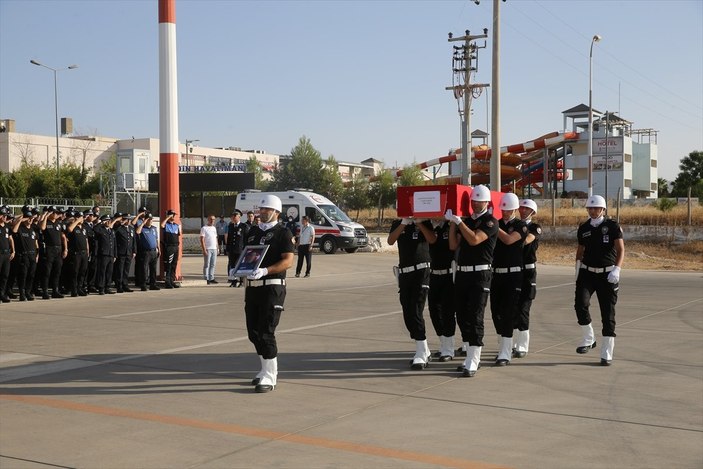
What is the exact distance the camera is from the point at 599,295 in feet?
33.0

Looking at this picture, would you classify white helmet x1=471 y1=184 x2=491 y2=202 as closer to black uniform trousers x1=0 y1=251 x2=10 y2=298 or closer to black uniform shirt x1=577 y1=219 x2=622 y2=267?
black uniform shirt x1=577 y1=219 x2=622 y2=267

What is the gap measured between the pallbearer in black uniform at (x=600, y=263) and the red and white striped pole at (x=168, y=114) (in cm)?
1340

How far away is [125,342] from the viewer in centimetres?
1143

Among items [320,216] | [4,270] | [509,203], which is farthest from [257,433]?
[320,216]

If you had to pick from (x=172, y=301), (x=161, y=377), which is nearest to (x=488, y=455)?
(x=161, y=377)

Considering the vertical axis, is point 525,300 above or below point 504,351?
above

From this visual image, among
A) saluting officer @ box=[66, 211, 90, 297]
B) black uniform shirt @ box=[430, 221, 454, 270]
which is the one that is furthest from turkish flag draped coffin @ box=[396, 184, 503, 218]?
saluting officer @ box=[66, 211, 90, 297]

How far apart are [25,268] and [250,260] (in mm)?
10857

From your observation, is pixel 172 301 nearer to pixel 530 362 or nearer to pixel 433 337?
pixel 433 337

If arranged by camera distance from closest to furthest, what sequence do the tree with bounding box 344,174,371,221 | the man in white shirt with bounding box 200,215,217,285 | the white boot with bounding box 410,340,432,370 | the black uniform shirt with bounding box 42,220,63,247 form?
the white boot with bounding box 410,340,432,370 → the black uniform shirt with bounding box 42,220,63,247 → the man in white shirt with bounding box 200,215,217,285 → the tree with bounding box 344,174,371,221

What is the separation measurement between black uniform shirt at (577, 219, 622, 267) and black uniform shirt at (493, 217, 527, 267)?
2.96ft

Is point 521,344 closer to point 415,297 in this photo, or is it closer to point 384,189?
point 415,297

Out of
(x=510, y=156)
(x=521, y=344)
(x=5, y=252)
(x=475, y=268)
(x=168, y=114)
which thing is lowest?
(x=521, y=344)

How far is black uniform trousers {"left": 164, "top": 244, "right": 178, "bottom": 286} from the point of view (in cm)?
2062
